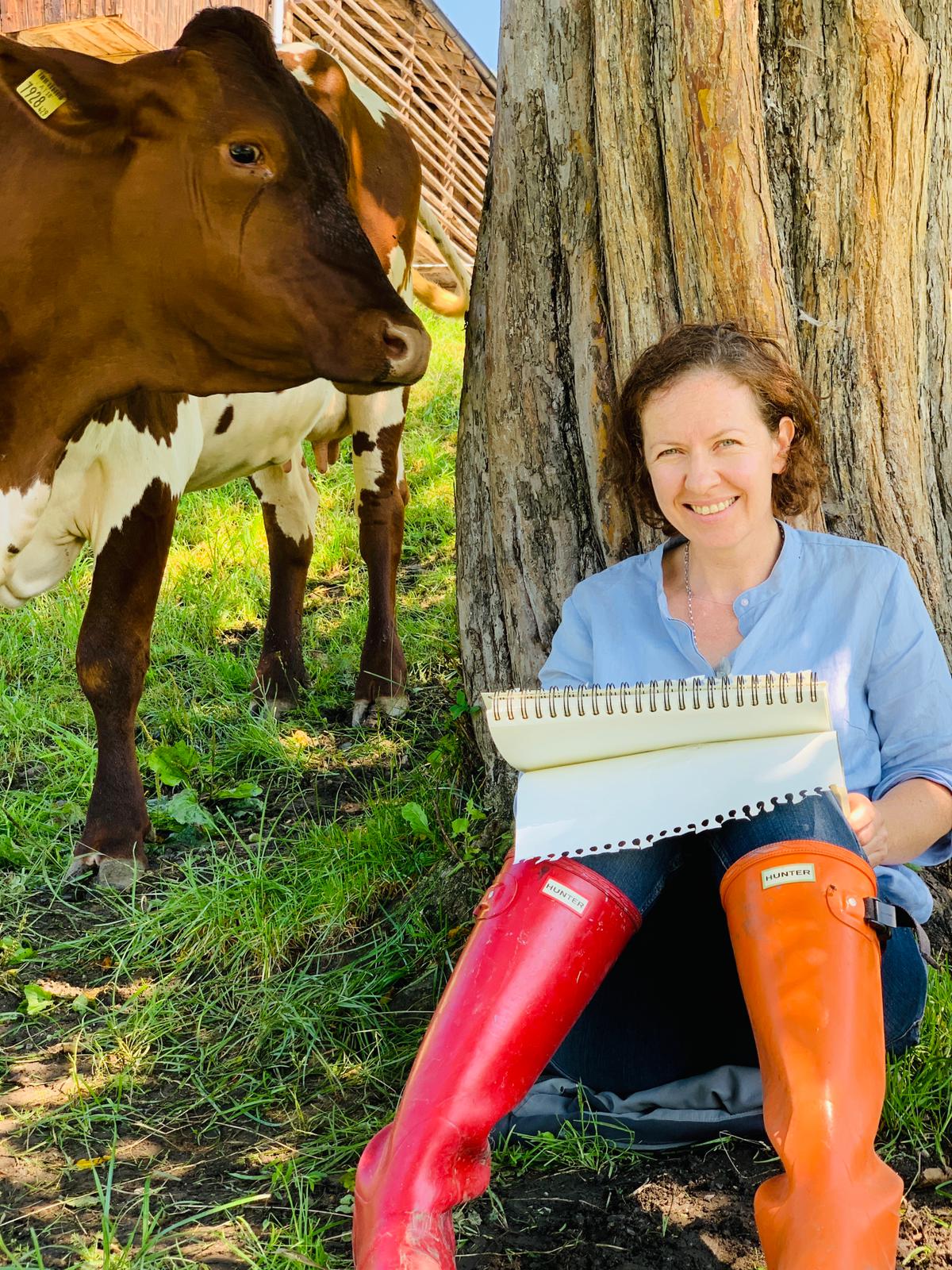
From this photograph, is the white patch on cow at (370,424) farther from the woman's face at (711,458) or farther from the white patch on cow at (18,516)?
the woman's face at (711,458)

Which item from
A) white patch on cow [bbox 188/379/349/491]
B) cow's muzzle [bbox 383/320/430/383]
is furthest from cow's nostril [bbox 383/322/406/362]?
white patch on cow [bbox 188/379/349/491]

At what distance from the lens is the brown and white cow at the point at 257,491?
3633 millimetres

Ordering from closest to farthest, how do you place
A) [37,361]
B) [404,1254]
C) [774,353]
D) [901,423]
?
1. [404,1254]
2. [774,353]
3. [901,423]
4. [37,361]

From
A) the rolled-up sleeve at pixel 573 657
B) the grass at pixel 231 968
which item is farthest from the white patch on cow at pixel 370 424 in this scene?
the rolled-up sleeve at pixel 573 657

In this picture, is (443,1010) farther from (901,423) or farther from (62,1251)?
(901,423)

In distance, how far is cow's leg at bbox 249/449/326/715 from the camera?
5047mm

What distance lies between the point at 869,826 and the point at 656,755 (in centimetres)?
34

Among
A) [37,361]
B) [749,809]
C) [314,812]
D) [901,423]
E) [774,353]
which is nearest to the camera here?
[749,809]

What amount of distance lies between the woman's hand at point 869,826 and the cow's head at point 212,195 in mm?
1561

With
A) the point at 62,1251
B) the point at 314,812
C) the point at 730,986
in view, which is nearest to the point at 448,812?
the point at 314,812

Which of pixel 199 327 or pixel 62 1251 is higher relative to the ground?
pixel 199 327

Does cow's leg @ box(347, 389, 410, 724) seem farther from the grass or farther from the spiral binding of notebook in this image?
the spiral binding of notebook

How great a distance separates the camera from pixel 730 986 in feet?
7.54

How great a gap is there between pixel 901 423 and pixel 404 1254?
6.22ft
